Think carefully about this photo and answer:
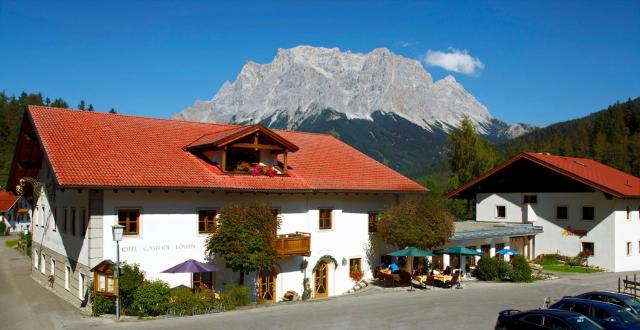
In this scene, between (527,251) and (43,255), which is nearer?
(43,255)

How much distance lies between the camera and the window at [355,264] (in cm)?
3186

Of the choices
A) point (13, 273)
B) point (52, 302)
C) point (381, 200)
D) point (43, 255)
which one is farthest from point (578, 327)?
point (13, 273)

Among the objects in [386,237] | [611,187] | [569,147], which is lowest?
[386,237]

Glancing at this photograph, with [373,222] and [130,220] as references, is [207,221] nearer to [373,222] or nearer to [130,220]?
[130,220]

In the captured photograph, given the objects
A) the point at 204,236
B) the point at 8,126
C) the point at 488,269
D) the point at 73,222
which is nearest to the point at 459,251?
the point at 488,269

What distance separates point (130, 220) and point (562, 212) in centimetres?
3173

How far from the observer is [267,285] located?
1115 inches

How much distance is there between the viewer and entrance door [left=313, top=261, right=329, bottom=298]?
99.5 ft

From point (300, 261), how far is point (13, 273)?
18.5 meters

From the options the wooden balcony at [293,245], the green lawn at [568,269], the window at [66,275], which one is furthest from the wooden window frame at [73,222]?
the green lawn at [568,269]

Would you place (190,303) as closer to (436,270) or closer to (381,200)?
(381,200)

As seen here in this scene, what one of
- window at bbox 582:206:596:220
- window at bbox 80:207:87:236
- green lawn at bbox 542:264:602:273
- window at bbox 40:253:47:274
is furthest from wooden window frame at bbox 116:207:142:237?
window at bbox 582:206:596:220

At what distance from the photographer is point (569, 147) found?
3971 inches

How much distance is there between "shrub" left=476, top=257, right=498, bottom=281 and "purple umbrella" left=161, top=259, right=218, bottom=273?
16486 mm
